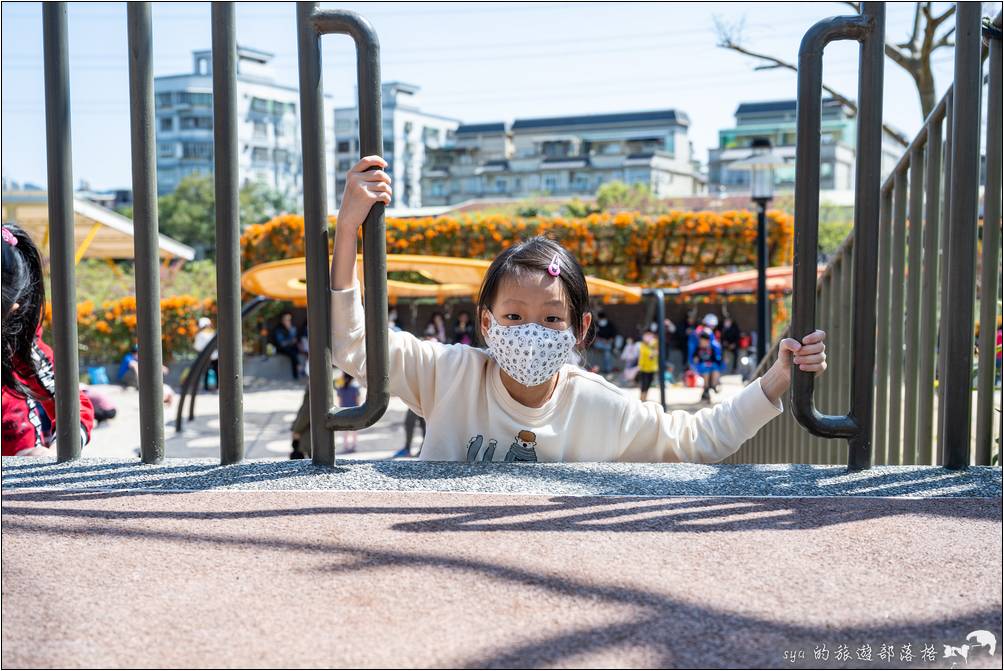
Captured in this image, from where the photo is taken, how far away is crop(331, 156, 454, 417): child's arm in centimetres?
175

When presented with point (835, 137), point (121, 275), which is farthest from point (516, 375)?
point (835, 137)

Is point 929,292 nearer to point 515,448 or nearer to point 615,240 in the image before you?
point 515,448

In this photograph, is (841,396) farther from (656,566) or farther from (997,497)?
(656,566)

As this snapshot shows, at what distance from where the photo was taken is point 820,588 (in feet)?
3.59

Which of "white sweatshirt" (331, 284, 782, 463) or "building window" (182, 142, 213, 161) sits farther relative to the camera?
"building window" (182, 142, 213, 161)

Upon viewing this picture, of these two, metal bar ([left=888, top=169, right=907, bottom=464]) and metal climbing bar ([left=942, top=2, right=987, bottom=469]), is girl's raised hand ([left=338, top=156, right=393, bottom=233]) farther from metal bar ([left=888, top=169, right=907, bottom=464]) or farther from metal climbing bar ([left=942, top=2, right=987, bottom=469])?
metal bar ([left=888, top=169, right=907, bottom=464])

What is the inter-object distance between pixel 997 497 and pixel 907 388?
2.35 feet

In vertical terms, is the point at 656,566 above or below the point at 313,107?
below

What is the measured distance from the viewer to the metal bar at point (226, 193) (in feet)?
5.46

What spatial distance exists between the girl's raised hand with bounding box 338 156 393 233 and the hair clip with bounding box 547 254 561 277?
72 cm

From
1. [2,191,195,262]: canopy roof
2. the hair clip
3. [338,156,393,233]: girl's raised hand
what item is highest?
[2,191,195,262]: canopy roof

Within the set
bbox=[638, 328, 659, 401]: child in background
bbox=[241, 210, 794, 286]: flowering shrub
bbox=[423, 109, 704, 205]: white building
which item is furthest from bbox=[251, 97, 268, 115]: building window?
bbox=[638, 328, 659, 401]: child in background

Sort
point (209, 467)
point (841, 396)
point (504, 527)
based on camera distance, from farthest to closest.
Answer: point (841, 396) < point (209, 467) < point (504, 527)

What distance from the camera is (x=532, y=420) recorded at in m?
2.37
